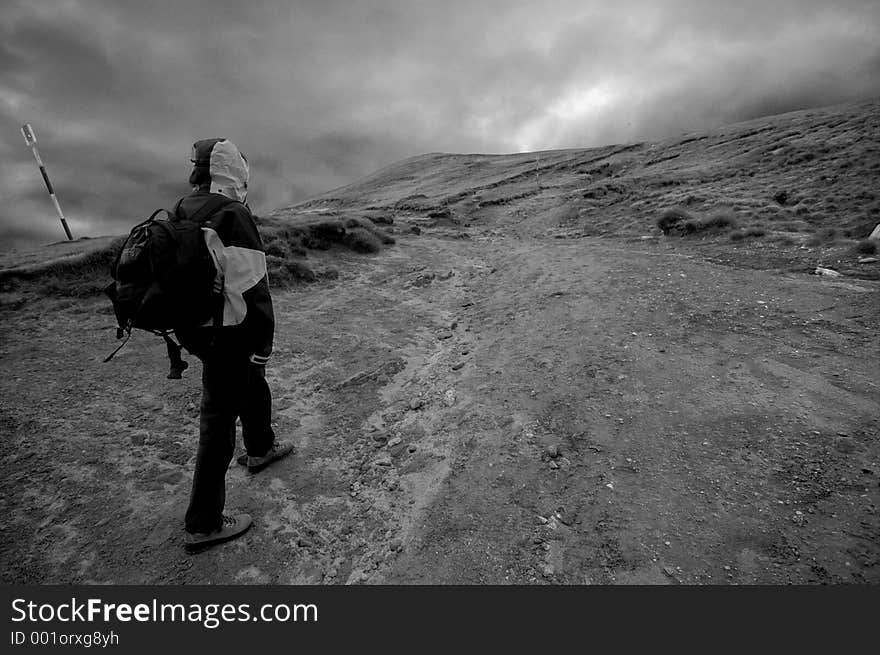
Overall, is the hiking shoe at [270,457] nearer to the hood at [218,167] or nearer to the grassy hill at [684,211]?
A: the hood at [218,167]

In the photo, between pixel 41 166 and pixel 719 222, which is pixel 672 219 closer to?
pixel 719 222

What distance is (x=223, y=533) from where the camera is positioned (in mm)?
3213

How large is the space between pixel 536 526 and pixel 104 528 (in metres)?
3.43

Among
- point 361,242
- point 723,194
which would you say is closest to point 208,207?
point 361,242

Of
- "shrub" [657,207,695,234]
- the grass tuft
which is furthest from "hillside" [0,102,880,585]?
"shrub" [657,207,695,234]

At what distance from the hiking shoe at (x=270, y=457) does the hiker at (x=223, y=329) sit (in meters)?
0.75

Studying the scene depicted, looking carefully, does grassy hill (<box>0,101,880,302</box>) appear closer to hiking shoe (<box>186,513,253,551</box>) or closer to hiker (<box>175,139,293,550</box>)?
hiker (<box>175,139,293,550</box>)

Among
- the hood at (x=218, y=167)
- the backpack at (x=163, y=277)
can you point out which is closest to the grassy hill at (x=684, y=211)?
the hood at (x=218, y=167)

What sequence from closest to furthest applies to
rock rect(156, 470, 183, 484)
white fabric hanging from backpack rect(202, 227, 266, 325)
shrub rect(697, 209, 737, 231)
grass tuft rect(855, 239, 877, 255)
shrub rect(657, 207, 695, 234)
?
white fabric hanging from backpack rect(202, 227, 266, 325), rock rect(156, 470, 183, 484), grass tuft rect(855, 239, 877, 255), shrub rect(697, 209, 737, 231), shrub rect(657, 207, 695, 234)

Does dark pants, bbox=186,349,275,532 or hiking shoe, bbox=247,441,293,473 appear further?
hiking shoe, bbox=247,441,293,473

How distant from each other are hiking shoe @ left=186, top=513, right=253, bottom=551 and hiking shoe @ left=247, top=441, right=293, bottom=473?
61cm

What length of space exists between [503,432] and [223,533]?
260 centimetres

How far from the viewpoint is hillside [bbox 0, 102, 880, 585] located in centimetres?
290

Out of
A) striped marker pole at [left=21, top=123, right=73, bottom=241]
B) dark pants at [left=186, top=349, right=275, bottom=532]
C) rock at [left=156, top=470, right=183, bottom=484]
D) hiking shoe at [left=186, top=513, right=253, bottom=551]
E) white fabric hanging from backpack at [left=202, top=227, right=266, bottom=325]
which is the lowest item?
hiking shoe at [left=186, top=513, right=253, bottom=551]
